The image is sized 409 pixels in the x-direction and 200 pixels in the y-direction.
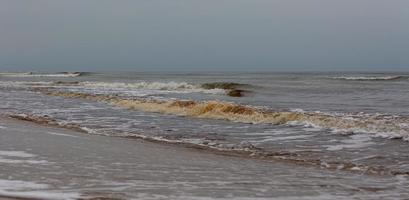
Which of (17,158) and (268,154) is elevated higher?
(17,158)

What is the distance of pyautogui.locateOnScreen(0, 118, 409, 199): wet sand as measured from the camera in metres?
5.78

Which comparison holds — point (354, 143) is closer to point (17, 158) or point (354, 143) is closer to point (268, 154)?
point (268, 154)

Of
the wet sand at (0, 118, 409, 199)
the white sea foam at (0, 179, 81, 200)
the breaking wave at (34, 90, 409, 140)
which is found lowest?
the breaking wave at (34, 90, 409, 140)

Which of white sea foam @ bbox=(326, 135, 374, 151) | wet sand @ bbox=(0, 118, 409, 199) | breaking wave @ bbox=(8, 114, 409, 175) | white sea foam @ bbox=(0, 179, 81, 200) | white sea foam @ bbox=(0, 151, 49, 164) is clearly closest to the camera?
white sea foam @ bbox=(0, 179, 81, 200)

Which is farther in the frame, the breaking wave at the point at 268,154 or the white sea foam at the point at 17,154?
the breaking wave at the point at 268,154

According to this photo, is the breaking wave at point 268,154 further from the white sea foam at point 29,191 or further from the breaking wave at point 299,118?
the white sea foam at point 29,191

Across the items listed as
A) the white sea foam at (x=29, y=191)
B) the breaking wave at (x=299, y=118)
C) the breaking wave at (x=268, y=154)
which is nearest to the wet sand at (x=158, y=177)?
the white sea foam at (x=29, y=191)

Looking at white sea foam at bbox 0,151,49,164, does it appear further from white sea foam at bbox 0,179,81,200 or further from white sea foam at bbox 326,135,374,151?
white sea foam at bbox 326,135,374,151

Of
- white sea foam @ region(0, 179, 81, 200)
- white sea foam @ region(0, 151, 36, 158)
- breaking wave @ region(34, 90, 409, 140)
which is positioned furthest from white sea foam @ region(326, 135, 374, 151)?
white sea foam @ region(0, 179, 81, 200)

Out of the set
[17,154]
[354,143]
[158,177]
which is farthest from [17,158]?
[354,143]

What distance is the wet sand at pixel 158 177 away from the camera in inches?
227

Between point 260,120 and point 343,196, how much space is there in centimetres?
1062

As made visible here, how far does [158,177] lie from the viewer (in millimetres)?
6785

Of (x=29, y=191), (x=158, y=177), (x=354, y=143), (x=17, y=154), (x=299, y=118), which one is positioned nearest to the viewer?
(x=29, y=191)
